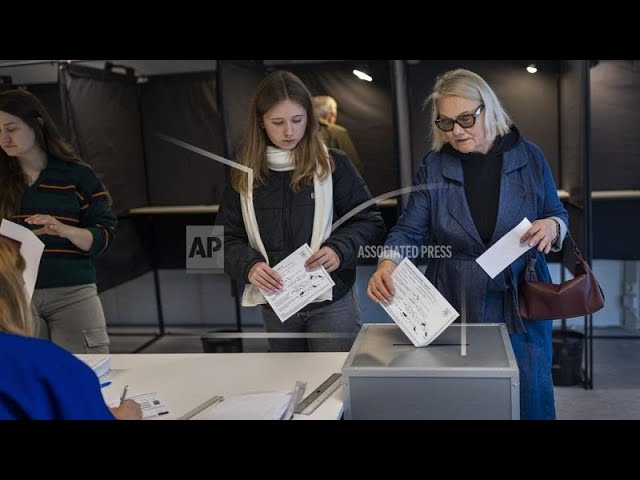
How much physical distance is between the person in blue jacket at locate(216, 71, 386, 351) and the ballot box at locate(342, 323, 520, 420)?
0.39m

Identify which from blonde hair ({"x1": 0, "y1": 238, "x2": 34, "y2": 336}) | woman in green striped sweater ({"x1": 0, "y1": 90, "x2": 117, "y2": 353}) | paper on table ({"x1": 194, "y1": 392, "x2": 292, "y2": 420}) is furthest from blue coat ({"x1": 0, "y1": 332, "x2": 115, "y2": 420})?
woman in green striped sweater ({"x1": 0, "y1": 90, "x2": 117, "y2": 353})

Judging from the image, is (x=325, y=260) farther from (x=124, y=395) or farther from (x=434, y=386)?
(x=124, y=395)

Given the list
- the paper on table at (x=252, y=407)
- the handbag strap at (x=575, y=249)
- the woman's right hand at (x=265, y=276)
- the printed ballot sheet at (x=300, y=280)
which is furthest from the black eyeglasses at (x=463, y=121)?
the paper on table at (x=252, y=407)

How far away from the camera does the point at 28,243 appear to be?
2277 millimetres

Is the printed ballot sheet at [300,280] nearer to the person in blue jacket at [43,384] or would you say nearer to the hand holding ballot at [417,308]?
the hand holding ballot at [417,308]

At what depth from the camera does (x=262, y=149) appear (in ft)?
6.73

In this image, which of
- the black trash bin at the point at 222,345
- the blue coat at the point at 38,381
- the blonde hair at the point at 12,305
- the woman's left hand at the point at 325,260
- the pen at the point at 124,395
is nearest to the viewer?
the blue coat at the point at 38,381

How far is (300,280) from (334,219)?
0.22 m

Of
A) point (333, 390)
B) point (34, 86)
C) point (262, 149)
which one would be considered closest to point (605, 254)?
point (333, 390)

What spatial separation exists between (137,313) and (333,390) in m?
0.85

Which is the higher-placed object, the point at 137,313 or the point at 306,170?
the point at 306,170

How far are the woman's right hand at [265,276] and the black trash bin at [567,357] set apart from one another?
881mm

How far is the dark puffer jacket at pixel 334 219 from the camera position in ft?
6.76
